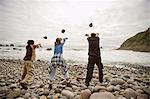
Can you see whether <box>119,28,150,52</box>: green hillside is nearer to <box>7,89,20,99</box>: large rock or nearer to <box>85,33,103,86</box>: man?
<box>85,33,103,86</box>: man

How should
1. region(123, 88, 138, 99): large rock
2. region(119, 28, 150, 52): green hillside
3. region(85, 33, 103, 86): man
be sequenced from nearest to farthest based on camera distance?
region(123, 88, 138, 99): large rock
region(85, 33, 103, 86): man
region(119, 28, 150, 52): green hillside

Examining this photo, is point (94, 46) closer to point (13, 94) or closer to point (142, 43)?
point (13, 94)

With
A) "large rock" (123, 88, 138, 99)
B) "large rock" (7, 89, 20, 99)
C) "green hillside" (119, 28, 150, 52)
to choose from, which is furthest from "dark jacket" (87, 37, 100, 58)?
"green hillside" (119, 28, 150, 52)

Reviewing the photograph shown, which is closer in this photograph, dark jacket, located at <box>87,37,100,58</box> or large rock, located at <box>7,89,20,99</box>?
large rock, located at <box>7,89,20,99</box>

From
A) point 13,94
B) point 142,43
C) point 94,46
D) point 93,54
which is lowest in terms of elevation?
point 13,94

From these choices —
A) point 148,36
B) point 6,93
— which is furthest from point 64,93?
point 148,36

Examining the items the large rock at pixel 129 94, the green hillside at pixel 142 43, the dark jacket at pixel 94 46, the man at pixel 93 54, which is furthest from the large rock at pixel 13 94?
the green hillside at pixel 142 43

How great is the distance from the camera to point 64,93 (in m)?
5.48

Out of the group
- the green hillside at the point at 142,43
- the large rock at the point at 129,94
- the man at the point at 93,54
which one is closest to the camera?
the large rock at the point at 129,94

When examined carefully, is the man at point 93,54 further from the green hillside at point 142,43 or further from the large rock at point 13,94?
the green hillside at point 142,43

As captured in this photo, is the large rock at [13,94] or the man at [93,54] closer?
the large rock at [13,94]

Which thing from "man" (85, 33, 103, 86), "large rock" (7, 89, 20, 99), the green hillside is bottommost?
"large rock" (7, 89, 20, 99)

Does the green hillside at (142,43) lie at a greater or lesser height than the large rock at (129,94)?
greater

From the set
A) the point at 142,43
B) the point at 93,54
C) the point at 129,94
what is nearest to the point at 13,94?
the point at 93,54
